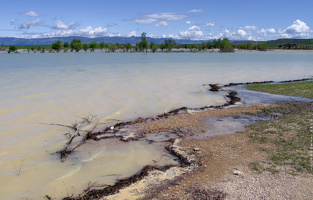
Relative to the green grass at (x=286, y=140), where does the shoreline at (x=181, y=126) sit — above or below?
below

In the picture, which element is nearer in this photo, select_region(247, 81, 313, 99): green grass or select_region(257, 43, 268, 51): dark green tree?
select_region(247, 81, 313, 99): green grass

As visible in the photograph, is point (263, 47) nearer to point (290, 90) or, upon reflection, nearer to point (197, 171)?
point (290, 90)

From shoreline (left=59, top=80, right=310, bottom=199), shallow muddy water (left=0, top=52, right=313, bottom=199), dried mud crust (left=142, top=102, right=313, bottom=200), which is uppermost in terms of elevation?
dried mud crust (left=142, top=102, right=313, bottom=200)

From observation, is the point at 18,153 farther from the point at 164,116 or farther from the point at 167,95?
the point at 167,95

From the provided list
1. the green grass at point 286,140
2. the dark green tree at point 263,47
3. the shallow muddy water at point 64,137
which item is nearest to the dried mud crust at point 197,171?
the green grass at point 286,140

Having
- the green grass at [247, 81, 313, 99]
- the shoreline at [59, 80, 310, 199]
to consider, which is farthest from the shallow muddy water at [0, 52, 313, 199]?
the green grass at [247, 81, 313, 99]

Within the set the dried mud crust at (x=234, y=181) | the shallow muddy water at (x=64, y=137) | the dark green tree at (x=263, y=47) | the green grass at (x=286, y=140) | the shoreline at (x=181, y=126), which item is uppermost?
the dark green tree at (x=263, y=47)

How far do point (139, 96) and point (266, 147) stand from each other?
36.1 ft

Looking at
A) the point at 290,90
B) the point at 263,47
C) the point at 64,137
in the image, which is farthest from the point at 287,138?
the point at 263,47

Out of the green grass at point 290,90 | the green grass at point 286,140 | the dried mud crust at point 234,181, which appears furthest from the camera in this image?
the green grass at point 290,90

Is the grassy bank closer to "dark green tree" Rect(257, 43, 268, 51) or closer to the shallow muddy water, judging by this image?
the shallow muddy water

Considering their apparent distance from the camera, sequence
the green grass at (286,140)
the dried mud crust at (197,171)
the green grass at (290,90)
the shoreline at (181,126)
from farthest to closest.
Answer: the green grass at (290,90), the green grass at (286,140), the shoreline at (181,126), the dried mud crust at (197,171)

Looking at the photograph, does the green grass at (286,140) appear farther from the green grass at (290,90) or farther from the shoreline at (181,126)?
the green grass at (290,90)

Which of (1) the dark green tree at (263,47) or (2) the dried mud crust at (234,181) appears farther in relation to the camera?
(1) the dark green tree at (263,47)
